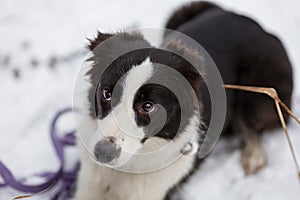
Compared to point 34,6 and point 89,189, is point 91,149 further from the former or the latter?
point 34,6

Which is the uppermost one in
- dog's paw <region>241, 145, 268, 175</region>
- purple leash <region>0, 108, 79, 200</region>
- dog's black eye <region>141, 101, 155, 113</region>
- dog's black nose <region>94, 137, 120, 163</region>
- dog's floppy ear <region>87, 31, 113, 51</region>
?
dog's floppy ear <region>87, 31, 113, 51</region>

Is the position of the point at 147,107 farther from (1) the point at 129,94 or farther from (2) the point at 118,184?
(2) the point at 118,184

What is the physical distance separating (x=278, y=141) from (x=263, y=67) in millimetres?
577

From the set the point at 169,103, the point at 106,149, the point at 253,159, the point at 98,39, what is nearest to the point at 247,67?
the point at 253,159

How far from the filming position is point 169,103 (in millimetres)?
2273

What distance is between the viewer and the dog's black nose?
2083 mm

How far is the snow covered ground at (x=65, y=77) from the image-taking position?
9.95ft

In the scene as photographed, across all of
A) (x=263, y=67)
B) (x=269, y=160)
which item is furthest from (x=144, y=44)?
(x=269, y=160)

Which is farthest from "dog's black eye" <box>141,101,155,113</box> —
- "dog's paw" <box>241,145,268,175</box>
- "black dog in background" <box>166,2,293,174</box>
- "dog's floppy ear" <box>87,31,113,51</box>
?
"dog's paw" <box>241,145,268,175</box>

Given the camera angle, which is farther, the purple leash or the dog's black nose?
the purple leash

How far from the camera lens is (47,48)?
154 inches

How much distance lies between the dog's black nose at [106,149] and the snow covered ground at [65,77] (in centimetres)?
96

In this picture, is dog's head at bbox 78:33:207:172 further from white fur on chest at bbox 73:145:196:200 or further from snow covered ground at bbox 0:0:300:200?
snow covered ground at bbox 0:0:300:200

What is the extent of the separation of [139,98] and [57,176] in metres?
1.04
